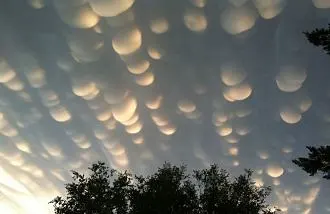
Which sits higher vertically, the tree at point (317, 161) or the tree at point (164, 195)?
the tree at point (164, 195)

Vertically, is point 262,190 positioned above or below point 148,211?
above

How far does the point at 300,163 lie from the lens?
54.3 feet

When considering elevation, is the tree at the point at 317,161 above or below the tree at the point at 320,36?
below

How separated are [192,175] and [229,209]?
5374 mm

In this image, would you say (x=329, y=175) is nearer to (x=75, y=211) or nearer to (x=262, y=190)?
(x=262, y=190)

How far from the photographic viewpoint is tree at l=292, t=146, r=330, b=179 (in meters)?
16.1

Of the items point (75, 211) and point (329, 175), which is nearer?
point (329, 175)

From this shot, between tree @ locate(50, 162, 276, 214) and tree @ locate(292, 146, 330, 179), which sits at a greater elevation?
tree @ locate(50, 162, 276, 214)

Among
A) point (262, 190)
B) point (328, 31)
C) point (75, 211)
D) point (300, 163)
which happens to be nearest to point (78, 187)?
point (75, 211)

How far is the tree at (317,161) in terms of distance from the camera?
16078 mm

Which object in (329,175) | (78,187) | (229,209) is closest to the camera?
(329,175)

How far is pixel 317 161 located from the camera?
1622 cm

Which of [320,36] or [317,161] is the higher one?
[320,36]

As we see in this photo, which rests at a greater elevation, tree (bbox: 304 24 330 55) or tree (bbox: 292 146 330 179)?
tree (bbox: 304 24 330 55)
